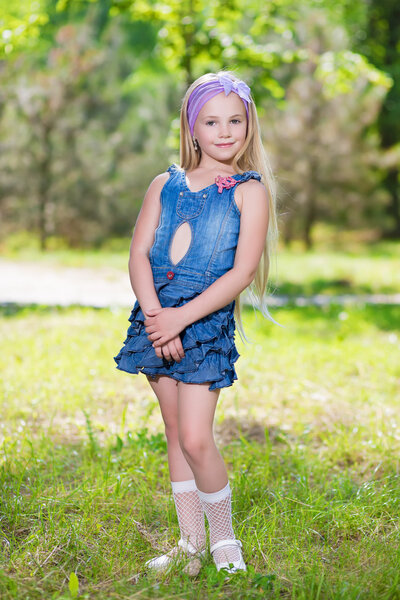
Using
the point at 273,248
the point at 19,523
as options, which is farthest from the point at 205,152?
the point at 19,523

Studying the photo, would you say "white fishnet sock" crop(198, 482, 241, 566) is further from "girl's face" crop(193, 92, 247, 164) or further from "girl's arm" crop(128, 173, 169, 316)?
"girl's face" crop(193, 92, 247, 164)

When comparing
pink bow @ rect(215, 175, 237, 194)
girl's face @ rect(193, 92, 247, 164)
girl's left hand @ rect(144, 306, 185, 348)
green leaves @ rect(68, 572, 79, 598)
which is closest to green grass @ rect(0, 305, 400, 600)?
green leaves @ rect(68, 572, 79, 598)

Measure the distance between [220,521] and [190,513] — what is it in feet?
0.50

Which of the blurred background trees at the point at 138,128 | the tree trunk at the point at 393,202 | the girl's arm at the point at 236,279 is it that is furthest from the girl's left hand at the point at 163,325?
the tree trunk at the point at 393,202

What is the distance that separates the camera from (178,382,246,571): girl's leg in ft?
6.95

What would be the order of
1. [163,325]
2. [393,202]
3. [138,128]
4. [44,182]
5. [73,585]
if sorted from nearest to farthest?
[73,585] → [163,325] → [44,182] → [138,128] → [393,202]

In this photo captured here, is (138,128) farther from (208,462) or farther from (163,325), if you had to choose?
(208,462)

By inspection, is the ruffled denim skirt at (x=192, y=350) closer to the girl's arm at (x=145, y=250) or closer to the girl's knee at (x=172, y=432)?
the girl's arm at (x=145, y=250)

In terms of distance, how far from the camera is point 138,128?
16969mm

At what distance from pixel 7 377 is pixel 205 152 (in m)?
2.62

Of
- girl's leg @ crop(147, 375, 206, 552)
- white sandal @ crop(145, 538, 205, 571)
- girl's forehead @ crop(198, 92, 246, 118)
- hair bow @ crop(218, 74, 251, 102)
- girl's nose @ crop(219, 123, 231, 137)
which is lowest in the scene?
white sandal @ crop(145, 538, 205, 571)

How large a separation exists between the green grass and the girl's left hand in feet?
2.50

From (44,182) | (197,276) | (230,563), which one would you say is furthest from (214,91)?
(44,182)

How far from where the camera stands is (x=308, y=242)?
56.8ft
